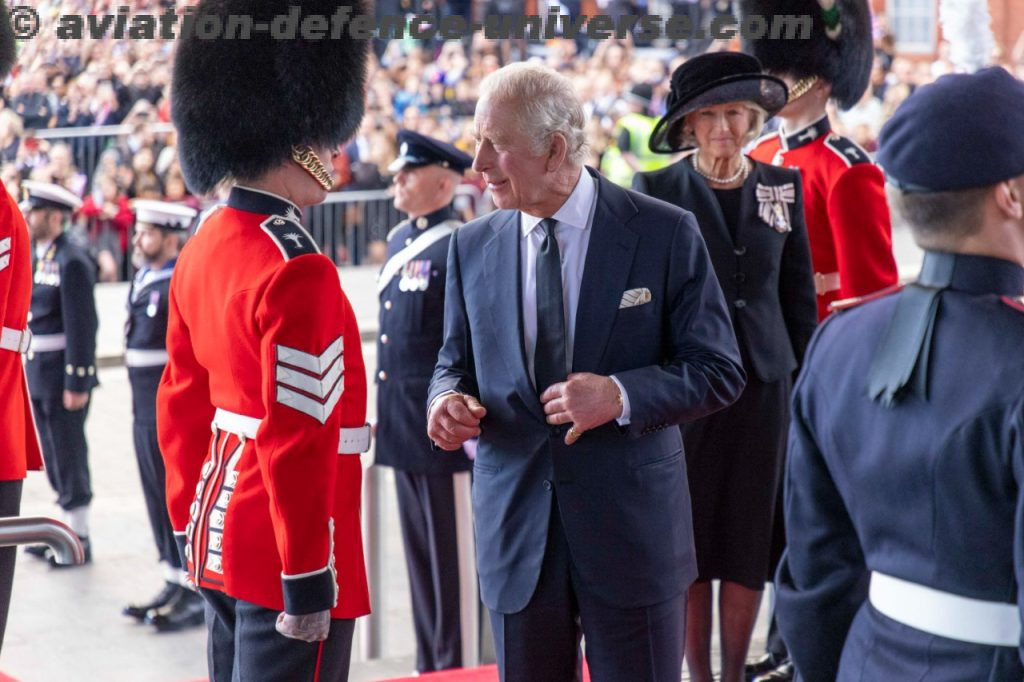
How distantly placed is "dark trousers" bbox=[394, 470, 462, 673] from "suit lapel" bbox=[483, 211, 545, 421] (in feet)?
6.25

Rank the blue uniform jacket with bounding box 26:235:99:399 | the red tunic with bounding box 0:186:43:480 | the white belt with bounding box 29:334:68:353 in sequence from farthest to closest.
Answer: the white belt with bounding box 29:334:68:353, the blue uniform jacket with bounding box 26:235:99:399, the red tunic with bounding box 0:186:43:480

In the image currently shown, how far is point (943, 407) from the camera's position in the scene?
1843 mm

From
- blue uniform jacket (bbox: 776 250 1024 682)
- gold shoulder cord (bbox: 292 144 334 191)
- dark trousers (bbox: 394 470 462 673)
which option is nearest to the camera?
blue uniform jacket (bbox: 776 250 1024 682)

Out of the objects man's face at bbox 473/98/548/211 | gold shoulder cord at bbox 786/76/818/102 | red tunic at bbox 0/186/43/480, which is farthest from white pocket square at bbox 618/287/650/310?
gold shoulder cord at bbox 786/76/818/102

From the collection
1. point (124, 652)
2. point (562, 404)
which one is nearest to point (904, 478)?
point (562, 404)

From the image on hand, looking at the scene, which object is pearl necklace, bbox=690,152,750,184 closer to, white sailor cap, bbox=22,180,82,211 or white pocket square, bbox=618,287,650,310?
white pocket square, bbox=618,287,650,310

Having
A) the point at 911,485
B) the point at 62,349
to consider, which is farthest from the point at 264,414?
the point at 62,349

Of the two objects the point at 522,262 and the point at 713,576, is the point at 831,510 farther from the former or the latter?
the point at 713,576

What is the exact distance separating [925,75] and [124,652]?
48.9ft

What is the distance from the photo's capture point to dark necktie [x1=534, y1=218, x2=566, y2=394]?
272 centimetres

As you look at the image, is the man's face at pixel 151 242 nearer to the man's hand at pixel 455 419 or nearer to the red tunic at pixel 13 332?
the red tunic at pixel 13 332

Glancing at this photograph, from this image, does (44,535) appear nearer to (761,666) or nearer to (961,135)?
(961,135)

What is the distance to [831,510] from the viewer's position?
206cm

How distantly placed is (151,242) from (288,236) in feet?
10.4
